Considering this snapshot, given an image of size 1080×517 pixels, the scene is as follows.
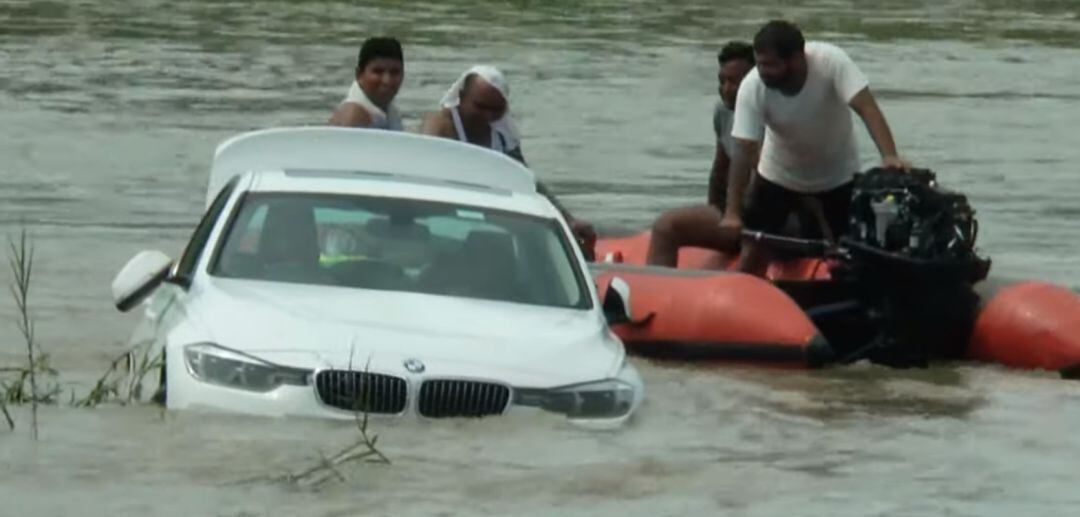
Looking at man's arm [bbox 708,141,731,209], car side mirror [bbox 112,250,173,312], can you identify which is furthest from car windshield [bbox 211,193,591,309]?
man's arm [bbox 708,141,731,209]

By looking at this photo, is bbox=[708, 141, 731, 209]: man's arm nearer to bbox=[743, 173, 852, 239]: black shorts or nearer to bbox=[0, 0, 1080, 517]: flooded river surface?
bbox=[743, 173, 852, 239]: black shorts

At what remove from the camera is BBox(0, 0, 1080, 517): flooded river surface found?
35.0 ft

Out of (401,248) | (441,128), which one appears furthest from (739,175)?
(401,248)

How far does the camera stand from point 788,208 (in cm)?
1617

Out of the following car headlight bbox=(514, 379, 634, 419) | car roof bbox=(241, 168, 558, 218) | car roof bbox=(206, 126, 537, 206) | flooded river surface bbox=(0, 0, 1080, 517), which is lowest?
flooded river surface bbox=(0, 0, 1080, 517)

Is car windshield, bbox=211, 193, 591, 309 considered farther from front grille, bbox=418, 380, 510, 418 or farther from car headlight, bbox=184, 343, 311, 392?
front grille, bbox=418, 380, 510, 418

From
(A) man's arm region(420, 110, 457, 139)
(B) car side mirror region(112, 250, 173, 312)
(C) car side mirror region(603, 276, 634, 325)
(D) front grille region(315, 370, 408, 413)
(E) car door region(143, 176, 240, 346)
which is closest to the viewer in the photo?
(D) front grille region(315, 370, 408, 413)

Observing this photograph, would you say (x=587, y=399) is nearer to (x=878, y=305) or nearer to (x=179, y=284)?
(x=179, y=284)

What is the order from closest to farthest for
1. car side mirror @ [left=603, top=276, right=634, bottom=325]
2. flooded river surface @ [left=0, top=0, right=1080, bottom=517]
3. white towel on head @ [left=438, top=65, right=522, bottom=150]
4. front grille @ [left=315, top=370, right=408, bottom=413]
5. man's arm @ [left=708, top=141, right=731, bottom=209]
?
1. flooded river surface @ [left=0, top=0, right=1080, bottom=517]
2. front grille @ [left=315, top=370, right=408, bottom=413]
3. car side mirror @ [left=603, top=276, right=634, bottom=325]
4. white towel on head @ [left=438, top=65, right=522, bottom=150]
5. man's arm @ [left=708, top=141, right=731, bottom=209]

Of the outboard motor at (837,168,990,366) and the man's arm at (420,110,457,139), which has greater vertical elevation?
the man's arm at (420,110,457,139)

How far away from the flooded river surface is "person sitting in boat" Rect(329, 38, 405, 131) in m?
1.78

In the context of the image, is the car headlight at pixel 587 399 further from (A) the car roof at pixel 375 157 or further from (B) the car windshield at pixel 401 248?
(A) the car roof at pixel 375 157

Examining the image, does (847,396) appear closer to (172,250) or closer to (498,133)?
(498,133)

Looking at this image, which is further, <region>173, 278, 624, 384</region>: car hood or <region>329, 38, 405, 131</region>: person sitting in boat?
<region>329, 38, 405, 131</region>: person sitting in boat
